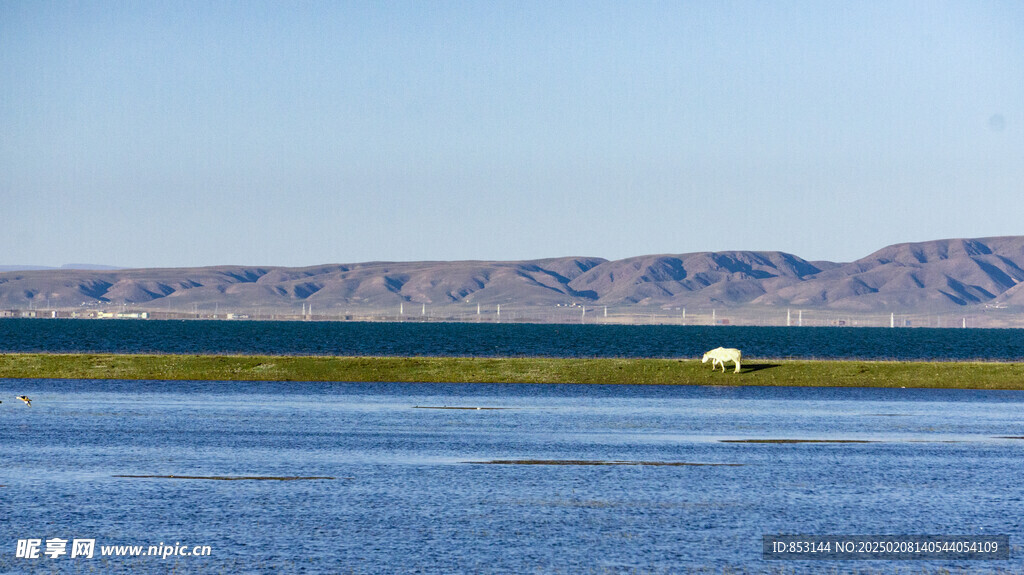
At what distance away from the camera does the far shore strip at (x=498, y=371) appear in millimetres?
84000

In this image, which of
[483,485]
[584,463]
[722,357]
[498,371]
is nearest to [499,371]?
[498,371]

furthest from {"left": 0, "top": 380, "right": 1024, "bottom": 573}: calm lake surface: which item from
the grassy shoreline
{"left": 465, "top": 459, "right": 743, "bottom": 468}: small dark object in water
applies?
the grassy shoreline

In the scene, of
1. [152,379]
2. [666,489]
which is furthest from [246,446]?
[152,379]

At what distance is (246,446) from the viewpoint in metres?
45.5

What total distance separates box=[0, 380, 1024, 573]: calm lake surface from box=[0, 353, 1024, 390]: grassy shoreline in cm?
1746

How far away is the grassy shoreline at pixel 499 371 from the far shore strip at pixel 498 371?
0.23ft

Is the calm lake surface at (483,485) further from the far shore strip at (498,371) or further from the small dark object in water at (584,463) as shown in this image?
the far shore strip at (498,371)

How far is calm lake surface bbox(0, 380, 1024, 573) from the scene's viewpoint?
2644cm

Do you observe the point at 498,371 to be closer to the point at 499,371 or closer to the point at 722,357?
the point at 499,371

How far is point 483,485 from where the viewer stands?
3609 centimetres

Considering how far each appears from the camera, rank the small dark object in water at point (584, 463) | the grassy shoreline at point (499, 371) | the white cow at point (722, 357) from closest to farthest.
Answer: the small dark object in water at point (584, 463) → the grassy shoreline at point (499, 371) → the white cow at point (722, 357)

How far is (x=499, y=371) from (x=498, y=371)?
0.24 feet

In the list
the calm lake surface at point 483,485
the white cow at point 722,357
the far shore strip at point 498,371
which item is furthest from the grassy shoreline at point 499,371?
the calm lake surface at point 483,485

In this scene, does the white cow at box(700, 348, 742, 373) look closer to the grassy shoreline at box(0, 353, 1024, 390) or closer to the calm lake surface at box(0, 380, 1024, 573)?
the grassy shoreline at box(0, 353, 1024, 390)
